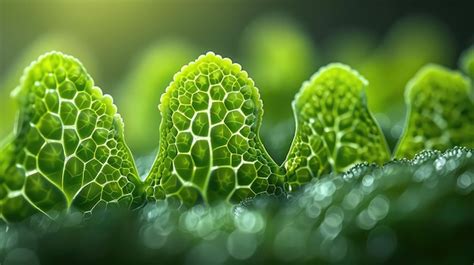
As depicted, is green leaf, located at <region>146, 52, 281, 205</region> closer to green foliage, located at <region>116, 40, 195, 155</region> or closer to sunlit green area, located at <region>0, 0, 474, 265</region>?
sunlit green area, located at <region>0, 0, 474, 265</region>

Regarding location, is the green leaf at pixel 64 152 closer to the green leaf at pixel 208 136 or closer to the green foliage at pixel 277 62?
the green leaf at pixel 208 136

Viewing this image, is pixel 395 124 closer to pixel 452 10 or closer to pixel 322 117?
pixel 322 117

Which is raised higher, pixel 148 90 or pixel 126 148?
pixel 148 90

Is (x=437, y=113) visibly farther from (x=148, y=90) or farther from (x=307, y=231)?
(x=148, y=90)

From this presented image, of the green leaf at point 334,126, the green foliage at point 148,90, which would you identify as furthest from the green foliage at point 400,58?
the green leaf at point 334,126

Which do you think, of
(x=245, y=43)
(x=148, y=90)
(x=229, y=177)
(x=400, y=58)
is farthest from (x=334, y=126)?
(x=245, y=43)

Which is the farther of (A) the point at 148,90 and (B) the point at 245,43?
(B) the point at 245,43

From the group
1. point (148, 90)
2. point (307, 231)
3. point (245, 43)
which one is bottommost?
point (307, 231)
